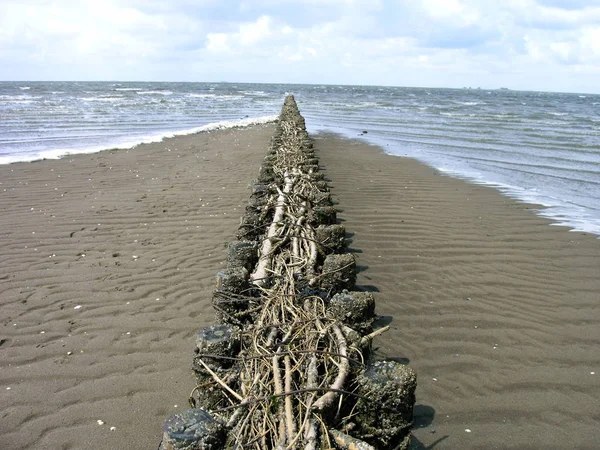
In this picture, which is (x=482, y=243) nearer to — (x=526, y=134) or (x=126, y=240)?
(x=126, y=240)

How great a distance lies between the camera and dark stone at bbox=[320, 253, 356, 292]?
3.97m

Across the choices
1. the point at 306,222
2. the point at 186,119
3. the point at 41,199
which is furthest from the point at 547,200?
the point at 186,119

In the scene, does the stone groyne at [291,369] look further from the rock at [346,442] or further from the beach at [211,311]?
the beach at [211,311]

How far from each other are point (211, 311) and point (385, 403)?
2.74 meters

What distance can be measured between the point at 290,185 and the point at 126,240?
2.48 meters

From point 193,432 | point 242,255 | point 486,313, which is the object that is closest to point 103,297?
point 242,255

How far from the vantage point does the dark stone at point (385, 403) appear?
8.50 feet

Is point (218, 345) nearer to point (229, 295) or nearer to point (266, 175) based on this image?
point (229, 295)

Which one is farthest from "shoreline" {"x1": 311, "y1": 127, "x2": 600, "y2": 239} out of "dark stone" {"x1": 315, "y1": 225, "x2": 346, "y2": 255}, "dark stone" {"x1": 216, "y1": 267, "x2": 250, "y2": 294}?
"dark stone" {"x1": 216, "y1": 267, "x2": 250, "y2": 294}

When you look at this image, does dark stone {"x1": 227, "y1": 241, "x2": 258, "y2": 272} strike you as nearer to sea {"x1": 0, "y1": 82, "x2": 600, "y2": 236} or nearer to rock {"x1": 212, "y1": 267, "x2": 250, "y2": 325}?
rock {"x1": 212, "y1": 267, "x2": 250, "y2": 325}

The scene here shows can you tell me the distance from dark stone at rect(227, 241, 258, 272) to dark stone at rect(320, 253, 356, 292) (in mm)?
722

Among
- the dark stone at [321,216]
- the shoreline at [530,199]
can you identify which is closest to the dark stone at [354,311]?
the dark stone at [321,216]

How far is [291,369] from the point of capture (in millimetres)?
2826

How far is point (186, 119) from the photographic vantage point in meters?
27.6
